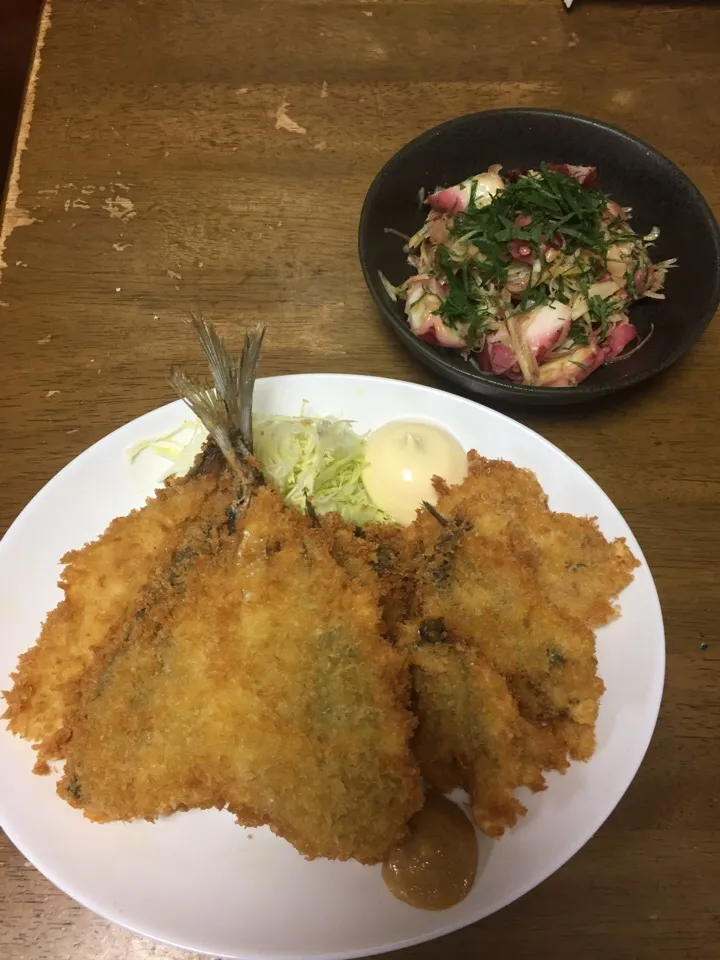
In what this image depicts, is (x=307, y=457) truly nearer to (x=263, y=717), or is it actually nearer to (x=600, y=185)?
(x=263, y=717)

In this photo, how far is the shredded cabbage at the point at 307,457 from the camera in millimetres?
1728

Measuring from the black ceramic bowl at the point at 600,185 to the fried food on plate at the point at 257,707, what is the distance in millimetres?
714

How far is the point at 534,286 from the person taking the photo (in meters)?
1.83

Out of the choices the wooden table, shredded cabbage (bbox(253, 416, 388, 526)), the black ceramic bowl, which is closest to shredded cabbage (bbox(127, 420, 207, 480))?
shredded cabbage (bbox(253, 416, 388, 526))

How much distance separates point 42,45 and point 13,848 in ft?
8.79

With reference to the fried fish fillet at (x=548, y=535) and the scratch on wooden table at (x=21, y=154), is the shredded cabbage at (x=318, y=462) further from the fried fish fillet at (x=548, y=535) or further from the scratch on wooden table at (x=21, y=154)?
the scratch on wooden table at (x=21, y=154)

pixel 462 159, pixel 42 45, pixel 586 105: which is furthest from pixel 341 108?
pixel 42 45

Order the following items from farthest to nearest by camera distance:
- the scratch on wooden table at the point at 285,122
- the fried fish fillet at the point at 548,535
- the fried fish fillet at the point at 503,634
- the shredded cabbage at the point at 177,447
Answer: the scratch on wooden table at the point at 285,122, the shredded cabbage at the point at 177,447, the fried fish fillet at the point at 548,535, the fried fish fillet at the point at 503,634

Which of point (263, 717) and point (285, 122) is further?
point (285, 122)

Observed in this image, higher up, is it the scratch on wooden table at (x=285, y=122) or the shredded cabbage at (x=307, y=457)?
the scratch on wooden table at (x=285, y=122)

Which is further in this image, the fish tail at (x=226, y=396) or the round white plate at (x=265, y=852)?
the fish tail at (x=226, y=396)

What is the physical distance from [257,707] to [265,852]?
30cm

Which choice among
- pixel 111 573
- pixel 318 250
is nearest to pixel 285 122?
pixel 318 250

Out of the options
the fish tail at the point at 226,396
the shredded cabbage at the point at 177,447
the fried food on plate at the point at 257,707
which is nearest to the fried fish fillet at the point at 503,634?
the fried food on plate at the point at 257,707
